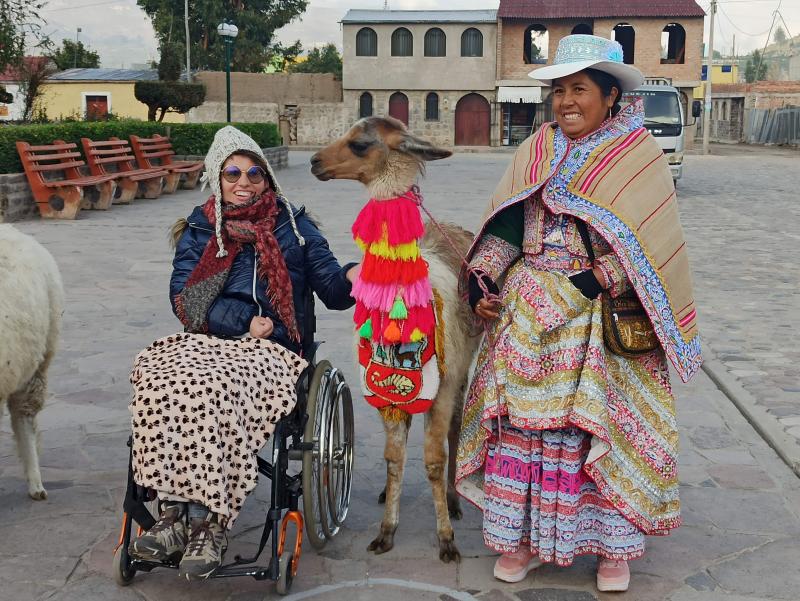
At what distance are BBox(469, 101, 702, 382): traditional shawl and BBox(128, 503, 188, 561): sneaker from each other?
65.9 inches

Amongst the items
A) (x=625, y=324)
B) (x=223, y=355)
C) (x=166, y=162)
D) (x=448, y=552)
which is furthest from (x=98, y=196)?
(x=625, y=324)

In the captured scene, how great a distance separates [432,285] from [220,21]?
179ft

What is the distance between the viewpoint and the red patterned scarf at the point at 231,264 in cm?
402

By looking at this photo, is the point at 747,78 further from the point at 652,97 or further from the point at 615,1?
the point at 652,97

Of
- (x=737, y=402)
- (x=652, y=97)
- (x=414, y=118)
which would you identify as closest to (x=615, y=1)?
(x=414, y=118)

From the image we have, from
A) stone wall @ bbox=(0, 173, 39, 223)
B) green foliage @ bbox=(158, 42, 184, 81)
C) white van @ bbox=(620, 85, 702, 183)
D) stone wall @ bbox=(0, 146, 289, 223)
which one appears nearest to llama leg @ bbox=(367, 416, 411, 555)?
stone wall @ bbox=(0, 146, 289, 223)

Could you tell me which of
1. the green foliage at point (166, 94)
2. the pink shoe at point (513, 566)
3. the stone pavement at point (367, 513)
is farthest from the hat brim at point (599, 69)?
the green foliage at point (166, 94)

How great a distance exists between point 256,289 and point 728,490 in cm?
252

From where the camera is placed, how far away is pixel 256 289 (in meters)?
4.07

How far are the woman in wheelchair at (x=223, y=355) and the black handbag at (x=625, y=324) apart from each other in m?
1.11

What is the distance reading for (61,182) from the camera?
14.3 meters

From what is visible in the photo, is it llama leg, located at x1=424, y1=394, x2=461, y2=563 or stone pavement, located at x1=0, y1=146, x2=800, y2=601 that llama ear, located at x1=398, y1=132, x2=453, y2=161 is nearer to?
llama leg, located at x1=424, y1=394, x2=461, y2=563

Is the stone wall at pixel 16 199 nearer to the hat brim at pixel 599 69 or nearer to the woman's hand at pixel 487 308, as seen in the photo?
the woman's hand at pixel 487 308

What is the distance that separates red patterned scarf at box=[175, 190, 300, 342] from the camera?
402 centimetres
